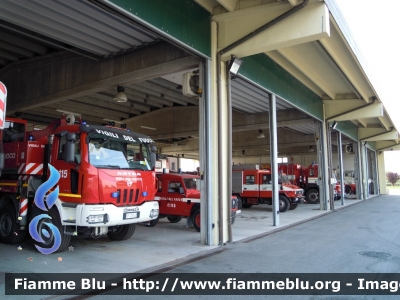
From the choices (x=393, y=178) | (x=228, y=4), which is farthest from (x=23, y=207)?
(x=393, y=178)

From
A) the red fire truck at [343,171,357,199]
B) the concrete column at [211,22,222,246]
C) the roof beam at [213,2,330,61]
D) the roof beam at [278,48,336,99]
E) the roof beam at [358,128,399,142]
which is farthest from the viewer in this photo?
the red fire truck at [343,171,357,199]

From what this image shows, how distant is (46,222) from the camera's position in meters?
7.17

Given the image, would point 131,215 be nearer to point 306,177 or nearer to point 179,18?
point 179,18

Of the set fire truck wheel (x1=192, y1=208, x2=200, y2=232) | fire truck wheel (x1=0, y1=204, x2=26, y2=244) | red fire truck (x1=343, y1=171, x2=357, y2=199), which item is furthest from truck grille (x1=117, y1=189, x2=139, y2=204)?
red fire truck (x1=343, y1=171, x2=357, y2=199)

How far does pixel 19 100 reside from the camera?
12398 millimetres

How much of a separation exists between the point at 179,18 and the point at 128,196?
4.17 meters

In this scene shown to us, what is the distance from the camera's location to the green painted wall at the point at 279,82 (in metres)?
10.3

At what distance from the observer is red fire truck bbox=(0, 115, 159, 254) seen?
667cm

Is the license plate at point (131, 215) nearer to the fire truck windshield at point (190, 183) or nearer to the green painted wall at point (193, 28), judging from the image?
the fire truck windshield at point (190, 183)

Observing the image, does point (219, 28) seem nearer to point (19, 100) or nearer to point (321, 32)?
point (321, 32)

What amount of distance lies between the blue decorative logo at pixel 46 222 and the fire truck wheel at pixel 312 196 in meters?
18.8

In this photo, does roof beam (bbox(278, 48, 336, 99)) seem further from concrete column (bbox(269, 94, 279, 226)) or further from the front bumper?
the front bumper

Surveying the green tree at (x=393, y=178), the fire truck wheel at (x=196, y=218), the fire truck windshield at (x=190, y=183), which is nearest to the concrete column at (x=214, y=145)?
the fire truck wheel at (x=196, y=218)

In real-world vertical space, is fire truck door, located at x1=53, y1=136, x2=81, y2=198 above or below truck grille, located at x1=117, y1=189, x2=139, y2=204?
above
